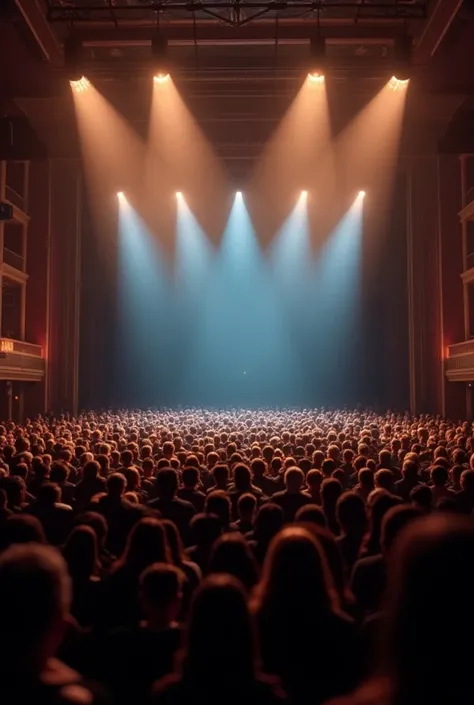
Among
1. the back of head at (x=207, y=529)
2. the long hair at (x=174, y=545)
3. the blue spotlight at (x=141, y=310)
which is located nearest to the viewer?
the long hair at (x=174, y=545)

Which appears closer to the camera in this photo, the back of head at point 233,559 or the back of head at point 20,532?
the back of head at point 233,559

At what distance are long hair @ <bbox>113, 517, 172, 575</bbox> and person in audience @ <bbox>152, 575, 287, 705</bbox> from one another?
6.89 feet

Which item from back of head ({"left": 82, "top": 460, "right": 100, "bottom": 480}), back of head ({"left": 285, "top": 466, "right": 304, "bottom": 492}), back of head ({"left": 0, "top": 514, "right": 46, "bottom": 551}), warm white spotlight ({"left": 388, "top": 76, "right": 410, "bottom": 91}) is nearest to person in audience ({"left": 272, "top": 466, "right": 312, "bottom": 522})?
back of head ({"left": 285, "top": 466, "right": 304, "bottom": 492})

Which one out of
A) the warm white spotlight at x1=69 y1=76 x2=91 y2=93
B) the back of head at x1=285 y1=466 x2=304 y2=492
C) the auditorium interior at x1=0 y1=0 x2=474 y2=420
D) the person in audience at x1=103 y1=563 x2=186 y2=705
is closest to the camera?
the person in audience at x1=103 y1=563 x2=186 y2=705

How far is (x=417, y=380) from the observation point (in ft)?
106

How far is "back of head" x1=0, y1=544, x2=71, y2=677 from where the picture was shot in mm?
2068

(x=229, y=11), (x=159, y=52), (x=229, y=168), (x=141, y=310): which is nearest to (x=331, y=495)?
(x=159, y=52)

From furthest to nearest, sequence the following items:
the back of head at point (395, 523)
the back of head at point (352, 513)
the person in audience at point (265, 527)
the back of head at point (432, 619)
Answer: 1. the back of head at point (352, 513)
2. the person in audience at point (265, 527)
3. the back of head at point (395, 523)
4. the back of head at point (432, 619)

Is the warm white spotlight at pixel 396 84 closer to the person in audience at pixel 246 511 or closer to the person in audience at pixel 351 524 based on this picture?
the person in audience at pixel 246 511

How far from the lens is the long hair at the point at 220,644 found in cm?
225

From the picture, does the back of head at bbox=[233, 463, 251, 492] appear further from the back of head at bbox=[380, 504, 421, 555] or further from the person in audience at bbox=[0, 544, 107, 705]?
the person in audience at bbox=[0, 544, 107, 705]

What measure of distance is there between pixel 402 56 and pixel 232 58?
642 cm

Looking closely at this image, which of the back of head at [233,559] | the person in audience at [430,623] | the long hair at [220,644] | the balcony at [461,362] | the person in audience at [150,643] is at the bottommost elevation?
the person in audience at [150,643]

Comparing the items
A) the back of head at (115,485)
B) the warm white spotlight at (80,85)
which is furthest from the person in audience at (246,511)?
the warm white spotlight at (80,85)
